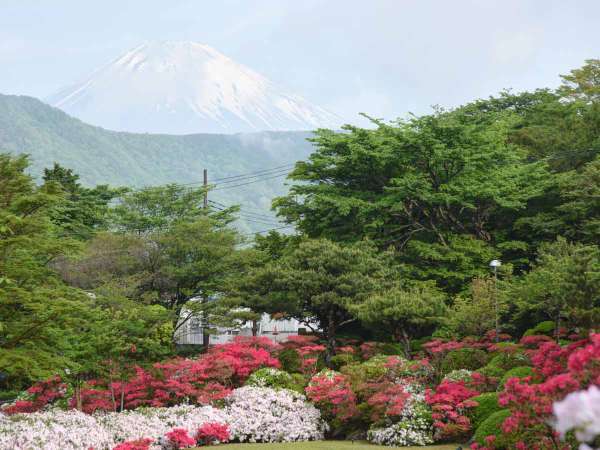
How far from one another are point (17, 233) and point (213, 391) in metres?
7.21

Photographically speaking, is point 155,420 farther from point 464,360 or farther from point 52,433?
point 464,360

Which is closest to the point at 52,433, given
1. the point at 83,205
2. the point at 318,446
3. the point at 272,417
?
the point at 272,417

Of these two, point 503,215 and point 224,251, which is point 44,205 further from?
point 503,215

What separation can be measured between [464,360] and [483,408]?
464cm

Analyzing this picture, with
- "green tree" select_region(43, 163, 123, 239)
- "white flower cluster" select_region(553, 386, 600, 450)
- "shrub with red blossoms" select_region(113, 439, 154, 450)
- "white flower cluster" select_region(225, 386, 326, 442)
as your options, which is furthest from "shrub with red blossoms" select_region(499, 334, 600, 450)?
"green tree" select_region(43, 163, 123, 239)

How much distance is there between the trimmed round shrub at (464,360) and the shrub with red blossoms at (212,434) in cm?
637

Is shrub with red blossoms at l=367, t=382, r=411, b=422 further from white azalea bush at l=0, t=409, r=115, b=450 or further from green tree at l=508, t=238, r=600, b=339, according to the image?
white azalea bush at l=0, t=409, r=115, b=450

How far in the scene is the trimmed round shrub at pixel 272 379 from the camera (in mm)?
22344

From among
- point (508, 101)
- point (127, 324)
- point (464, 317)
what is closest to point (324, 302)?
point (464, 317)

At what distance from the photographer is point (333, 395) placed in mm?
19672

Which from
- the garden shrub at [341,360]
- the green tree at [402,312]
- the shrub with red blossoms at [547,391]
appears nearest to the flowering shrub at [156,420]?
the garden shrub at [341,360]

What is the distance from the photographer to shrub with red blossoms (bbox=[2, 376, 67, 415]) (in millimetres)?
22672

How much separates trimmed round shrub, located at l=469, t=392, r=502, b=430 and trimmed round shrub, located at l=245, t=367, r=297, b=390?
21.9 ft

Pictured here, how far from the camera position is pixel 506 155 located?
3375 centimetres
